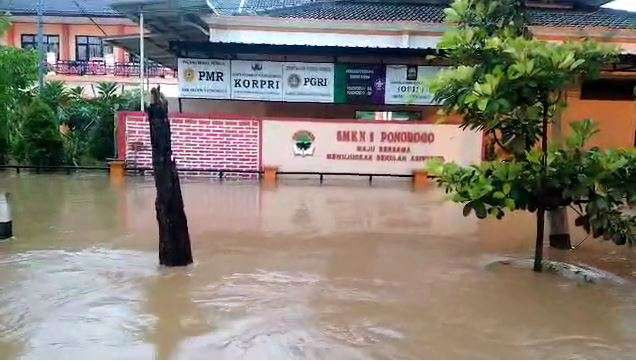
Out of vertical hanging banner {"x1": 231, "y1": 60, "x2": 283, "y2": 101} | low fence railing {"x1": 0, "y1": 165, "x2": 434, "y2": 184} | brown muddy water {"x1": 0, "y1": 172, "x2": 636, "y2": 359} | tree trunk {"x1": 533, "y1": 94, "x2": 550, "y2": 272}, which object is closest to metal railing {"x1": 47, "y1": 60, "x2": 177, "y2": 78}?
vertical hanging banner {"x1": 231, "y1": 60, "x2": 283, "y2": 101}

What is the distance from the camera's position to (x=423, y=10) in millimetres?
21375

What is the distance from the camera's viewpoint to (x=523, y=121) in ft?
23.9

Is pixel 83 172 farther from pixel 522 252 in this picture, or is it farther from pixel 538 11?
pixel 538 11

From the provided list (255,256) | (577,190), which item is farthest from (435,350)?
(255,256)

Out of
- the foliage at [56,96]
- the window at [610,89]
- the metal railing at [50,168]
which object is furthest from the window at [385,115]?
the foliage at [56,96]

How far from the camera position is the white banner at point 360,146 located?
56.5ft

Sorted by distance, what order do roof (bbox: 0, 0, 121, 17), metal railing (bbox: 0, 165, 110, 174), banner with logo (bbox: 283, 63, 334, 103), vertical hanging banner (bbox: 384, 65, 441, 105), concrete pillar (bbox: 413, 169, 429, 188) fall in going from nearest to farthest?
1. concrete pillar (bbox: 413, 169, 429, 188)
2. metal railing (bbox: 0, 165, 110, 174)
3. banner with logo (bbox: 283, 63, 334, 103)
4. vertical hanging banner (bbox: 384, 65, 441, 105)
5. roof (bbox: 0, 0, 121, 17)

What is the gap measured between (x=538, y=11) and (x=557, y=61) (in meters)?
16.1

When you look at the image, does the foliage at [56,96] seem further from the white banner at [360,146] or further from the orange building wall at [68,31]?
the orange building wall at [68,31]

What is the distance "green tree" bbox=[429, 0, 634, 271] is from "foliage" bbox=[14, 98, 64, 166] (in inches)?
513

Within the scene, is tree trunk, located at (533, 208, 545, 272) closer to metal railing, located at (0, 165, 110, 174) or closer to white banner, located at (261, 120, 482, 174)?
white banner, located at (261, 120, 482, 174)

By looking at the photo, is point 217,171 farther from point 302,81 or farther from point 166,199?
point 166,199

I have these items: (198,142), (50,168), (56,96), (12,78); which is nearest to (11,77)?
(12,78)

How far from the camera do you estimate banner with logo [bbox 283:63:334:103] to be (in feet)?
58.3
